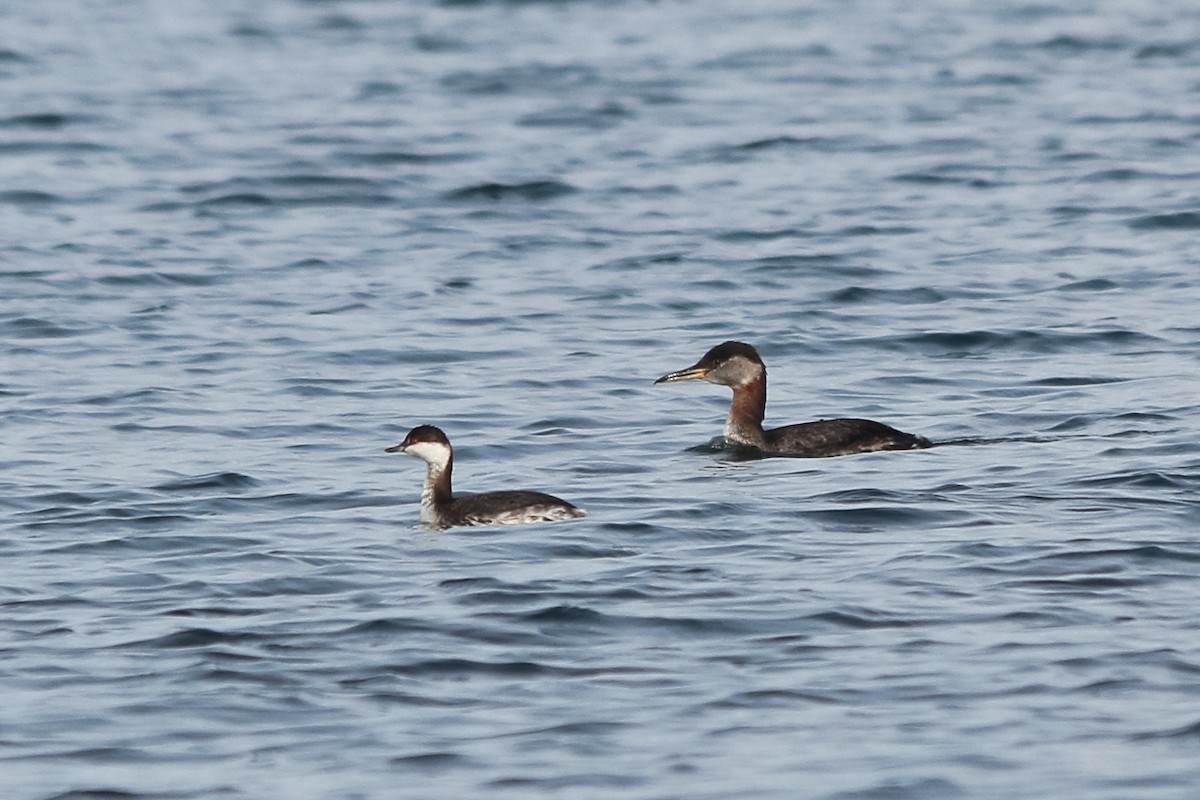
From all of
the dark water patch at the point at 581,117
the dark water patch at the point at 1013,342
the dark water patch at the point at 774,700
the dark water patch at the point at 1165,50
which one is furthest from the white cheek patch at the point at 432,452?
the dark water patch at the point at 1165,50

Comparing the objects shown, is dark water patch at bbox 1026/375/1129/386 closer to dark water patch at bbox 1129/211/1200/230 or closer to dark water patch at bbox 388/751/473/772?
dark water patch at bbox 1129/211/1200/230

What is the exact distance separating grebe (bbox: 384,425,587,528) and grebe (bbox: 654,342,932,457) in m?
2.49

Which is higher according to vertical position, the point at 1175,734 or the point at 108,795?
the point at 1175,734

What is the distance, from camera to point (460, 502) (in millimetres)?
13508

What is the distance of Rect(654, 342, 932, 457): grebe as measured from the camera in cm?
1529

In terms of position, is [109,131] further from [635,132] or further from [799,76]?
[799,76]

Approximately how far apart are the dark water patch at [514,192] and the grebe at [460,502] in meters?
14.7

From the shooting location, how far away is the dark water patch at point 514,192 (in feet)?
93.5

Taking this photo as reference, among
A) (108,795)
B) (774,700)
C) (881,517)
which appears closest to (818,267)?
(881,517)

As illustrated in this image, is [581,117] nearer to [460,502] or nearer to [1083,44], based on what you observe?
[1083,44]

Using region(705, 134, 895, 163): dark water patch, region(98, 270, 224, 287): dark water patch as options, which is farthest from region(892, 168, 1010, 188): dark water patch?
region(98, 270, 224, 287): dark water patch

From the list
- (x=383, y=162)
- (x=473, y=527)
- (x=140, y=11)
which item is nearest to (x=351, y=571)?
(x=473, y=527)

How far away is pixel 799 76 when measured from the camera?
38688 mm

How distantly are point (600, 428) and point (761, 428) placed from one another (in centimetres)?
127
